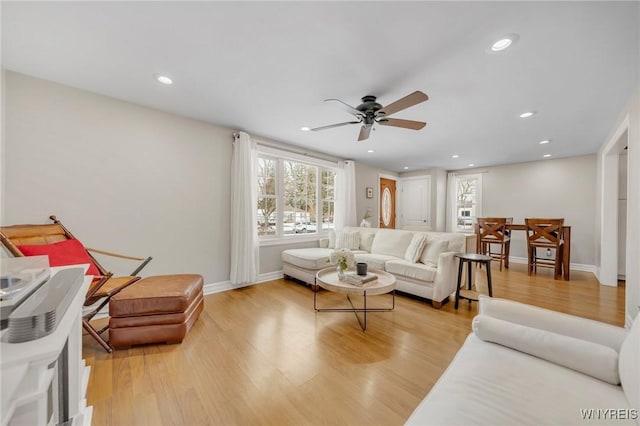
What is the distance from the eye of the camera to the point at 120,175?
2.63 meters

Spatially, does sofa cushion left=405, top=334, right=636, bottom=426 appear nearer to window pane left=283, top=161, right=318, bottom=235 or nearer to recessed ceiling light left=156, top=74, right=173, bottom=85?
recessed ceiling light left=156, top=74, right=173, bottom=85

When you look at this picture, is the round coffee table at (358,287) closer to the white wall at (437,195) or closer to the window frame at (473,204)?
the white wall at (437,195)

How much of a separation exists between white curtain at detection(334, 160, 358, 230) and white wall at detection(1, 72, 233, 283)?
230cm

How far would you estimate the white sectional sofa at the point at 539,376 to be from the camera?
0.81 metres

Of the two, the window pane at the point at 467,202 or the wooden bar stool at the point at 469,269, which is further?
the window pane at the point at 467,202

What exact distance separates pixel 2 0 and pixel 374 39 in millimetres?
2234

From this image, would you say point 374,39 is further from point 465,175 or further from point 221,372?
point 465,175

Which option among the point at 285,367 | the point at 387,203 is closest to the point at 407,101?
the point at 285,367

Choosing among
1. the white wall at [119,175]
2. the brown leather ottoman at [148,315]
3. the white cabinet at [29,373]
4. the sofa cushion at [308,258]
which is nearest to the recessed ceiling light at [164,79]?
the white wall at [119,175]

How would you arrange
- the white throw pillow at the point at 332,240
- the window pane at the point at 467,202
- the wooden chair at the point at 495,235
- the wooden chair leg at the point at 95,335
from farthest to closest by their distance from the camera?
1. the window pane at the point at 467,202
2. the wooden chair at the point at 495,235
3. the white throw pillow at the point at 332,240
4. the wooden chair leg at the point at 95,335

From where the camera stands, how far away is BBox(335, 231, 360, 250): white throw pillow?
166 inches

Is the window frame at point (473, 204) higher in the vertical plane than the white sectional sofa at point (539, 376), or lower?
higher

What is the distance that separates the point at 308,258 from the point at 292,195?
134cm

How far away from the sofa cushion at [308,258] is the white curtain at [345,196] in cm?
129
